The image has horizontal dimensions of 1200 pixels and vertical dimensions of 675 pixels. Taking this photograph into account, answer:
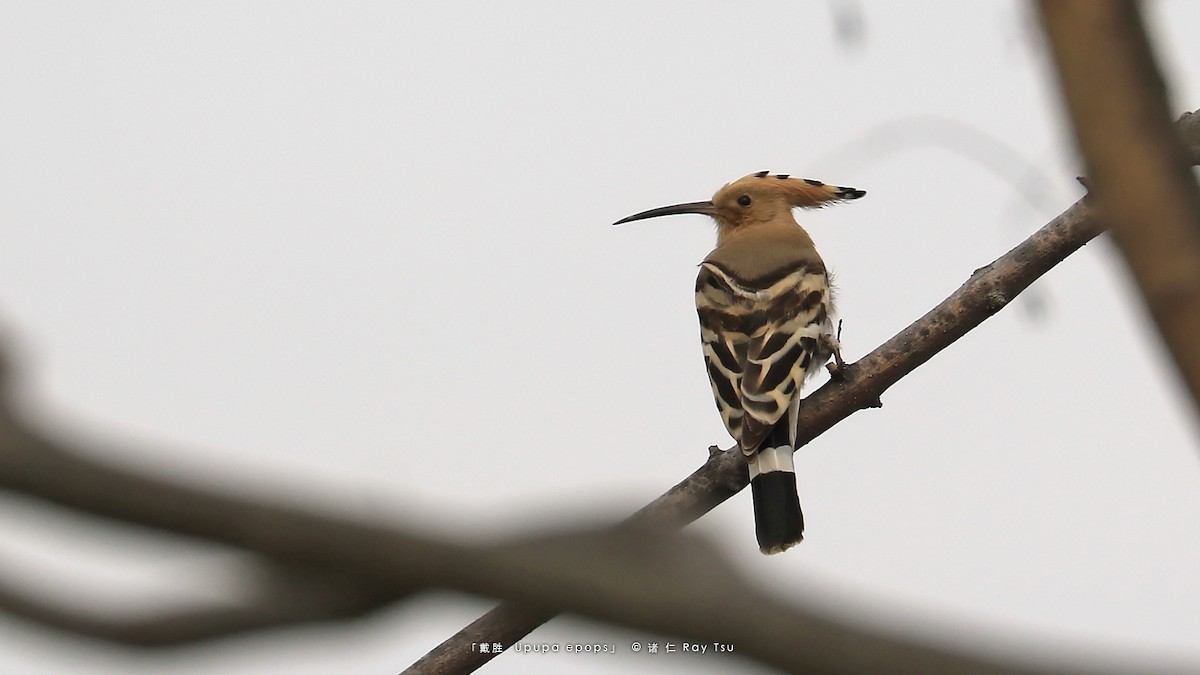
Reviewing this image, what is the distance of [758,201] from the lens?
4.61 metres

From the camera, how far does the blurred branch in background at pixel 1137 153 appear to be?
406mm

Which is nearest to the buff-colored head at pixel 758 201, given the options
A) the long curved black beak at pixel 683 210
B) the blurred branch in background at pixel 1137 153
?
the long curved black beak at pixel 683 210

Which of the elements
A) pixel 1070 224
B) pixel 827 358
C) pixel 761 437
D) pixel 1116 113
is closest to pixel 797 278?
pixel 827 358

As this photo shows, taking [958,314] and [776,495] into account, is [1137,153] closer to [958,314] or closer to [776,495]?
[958,314]

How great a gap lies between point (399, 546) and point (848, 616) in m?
0.13

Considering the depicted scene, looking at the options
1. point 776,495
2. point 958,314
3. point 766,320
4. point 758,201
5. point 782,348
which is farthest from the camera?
point 758,201

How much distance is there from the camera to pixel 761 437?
3031 millimetres

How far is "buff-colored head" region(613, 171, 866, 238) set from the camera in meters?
4.59

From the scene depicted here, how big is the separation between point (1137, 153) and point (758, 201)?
423 cm

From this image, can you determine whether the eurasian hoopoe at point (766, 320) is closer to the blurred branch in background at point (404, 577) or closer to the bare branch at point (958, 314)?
the bare branch at point (958, 314)

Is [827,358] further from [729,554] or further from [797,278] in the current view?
[729,554]

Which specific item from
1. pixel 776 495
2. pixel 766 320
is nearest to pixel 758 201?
pixel 766 320

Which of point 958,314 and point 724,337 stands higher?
point 724,337

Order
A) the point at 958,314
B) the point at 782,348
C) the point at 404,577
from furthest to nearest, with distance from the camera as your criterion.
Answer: the point at 782,348, the point at 958,314, the point at 404,577
